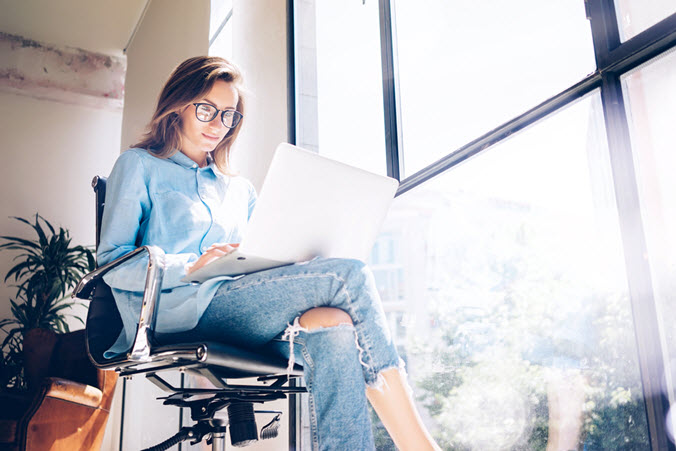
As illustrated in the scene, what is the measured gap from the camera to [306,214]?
122 cm

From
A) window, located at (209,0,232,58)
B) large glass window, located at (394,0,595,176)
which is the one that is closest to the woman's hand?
large glass window, located at (394,0,595,176)

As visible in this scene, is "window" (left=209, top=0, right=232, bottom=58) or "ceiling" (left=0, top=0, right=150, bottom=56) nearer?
"window" (left=209, top=0, right=232, bottom=58)

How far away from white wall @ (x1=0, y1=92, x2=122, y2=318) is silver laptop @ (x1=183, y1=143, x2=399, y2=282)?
163 inches

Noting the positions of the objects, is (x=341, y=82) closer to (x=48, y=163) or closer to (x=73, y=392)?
(x=73, y=392)

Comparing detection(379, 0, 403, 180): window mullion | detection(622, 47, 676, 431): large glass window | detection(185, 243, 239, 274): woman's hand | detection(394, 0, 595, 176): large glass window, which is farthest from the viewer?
detection(379, 0, 403, 180): window mullion

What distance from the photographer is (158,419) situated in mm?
2850

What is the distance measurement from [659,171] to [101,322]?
1.33m

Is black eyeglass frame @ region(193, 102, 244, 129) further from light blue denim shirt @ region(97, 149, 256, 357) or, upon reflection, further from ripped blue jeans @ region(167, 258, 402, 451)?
ripped blue jeans @ region(167, 258, 402, 451)

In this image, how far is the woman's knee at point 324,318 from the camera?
3.60ft

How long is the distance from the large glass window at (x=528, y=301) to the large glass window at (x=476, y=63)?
12 cm

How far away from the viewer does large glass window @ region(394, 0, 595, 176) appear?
1494 millimetres

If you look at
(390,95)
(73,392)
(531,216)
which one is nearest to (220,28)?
(390,95)

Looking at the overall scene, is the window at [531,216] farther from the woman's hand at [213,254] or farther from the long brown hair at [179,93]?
the woman's hand at [213,254]

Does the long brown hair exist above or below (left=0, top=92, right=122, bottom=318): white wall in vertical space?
below
